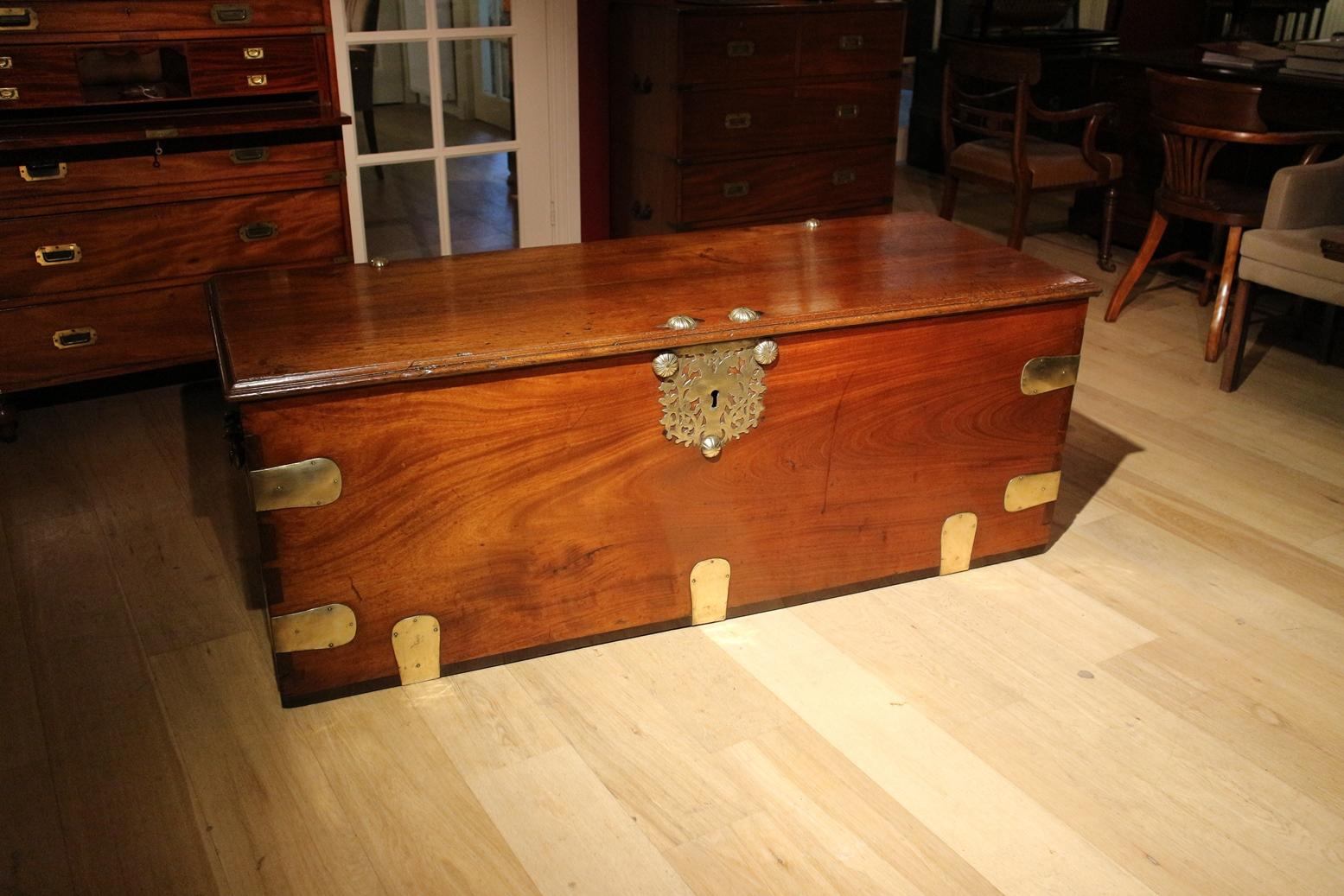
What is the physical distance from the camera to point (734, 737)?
6.50ft

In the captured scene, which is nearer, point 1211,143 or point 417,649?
point 417,649

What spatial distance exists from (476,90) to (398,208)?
0.43m

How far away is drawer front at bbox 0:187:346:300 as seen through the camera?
2834 mm

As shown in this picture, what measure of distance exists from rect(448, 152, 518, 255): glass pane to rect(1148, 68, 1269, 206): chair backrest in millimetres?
1961

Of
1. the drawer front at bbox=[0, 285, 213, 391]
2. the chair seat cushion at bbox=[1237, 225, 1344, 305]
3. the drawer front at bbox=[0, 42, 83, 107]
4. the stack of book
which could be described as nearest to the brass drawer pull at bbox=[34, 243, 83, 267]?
the drawer front at bbox=[0, 285, 213, 391]

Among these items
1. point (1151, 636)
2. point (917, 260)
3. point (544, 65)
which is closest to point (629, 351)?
point (917, 260)

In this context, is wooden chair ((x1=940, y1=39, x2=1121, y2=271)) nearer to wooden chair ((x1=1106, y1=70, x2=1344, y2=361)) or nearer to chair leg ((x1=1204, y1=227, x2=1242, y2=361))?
wooden chair ((x1=1106, y1=70, x2=1344, y2=361))

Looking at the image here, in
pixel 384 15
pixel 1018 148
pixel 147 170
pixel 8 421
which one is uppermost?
pixel 384 15

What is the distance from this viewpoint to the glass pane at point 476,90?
144 inches

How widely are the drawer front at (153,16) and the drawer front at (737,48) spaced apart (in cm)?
107

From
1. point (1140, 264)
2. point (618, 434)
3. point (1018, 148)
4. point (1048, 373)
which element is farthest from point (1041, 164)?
point (618, 434)

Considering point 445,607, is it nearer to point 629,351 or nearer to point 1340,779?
point 629,351

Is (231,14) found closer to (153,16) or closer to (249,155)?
(153,16)

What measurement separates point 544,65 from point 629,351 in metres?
2.13
